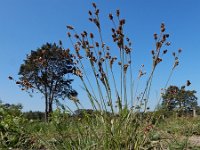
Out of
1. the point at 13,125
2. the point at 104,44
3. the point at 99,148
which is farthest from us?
the point at 13,125

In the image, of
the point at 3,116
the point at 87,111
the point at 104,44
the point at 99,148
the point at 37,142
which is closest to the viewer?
the point at 99,148

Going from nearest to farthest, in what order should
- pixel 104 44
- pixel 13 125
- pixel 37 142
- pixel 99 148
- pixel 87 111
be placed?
pixel 99 148 < pixel 104 44 < pixel 87 111 < pixel 37 142 < pixel 13 125

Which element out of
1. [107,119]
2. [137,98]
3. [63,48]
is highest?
[63,48]

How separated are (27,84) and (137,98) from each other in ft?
3.23

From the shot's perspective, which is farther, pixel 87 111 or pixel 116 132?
pixel 87 111

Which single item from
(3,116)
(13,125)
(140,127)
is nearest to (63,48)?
(140,127)

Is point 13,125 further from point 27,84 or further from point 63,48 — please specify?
point 63,48

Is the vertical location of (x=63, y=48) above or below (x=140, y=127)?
above

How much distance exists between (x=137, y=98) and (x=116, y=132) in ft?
1.36

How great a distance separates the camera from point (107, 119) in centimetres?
280

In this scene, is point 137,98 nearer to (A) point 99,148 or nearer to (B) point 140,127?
(B) point 140,127

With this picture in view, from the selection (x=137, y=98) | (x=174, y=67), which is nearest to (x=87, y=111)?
(x=137, y=98)

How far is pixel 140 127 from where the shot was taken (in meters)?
2.77

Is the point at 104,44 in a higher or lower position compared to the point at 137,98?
higher
